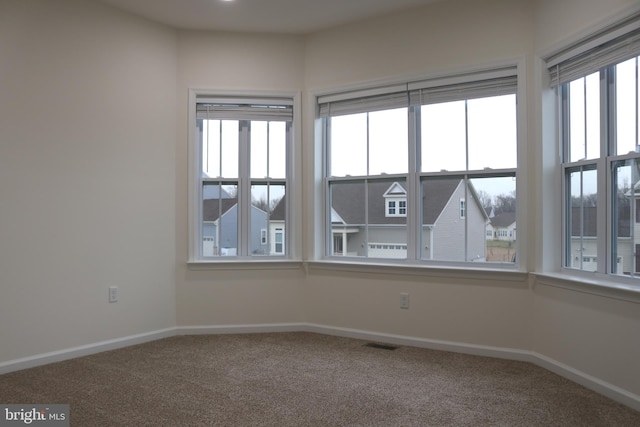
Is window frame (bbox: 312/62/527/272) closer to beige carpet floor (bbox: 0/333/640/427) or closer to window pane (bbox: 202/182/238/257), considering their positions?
beige carpet floor (bbox: 0/333/640/427)

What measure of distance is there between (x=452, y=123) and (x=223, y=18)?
2162 mm

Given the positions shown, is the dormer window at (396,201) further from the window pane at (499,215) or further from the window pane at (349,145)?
the window pane at (499,215)

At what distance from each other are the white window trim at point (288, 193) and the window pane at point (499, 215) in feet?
5.50

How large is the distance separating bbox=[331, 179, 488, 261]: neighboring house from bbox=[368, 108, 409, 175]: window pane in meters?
0.15

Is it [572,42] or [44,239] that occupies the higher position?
[572,42]

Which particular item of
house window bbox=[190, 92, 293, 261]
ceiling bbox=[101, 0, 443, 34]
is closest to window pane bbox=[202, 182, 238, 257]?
house window bbox=[190, 92, 293, 261]

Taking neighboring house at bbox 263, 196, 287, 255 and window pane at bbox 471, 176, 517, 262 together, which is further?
neighboring house at bbox 263, 196, 287, 255

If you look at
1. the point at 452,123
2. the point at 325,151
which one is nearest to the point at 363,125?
the point at 325,151

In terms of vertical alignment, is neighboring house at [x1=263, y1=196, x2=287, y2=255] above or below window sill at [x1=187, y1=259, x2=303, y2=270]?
above

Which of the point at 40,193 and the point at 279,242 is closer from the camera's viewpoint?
the point at 40,193

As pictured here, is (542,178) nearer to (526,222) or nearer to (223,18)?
(526,222)

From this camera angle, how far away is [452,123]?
4137 mm

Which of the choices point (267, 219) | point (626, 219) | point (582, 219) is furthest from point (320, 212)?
point (626, 219)

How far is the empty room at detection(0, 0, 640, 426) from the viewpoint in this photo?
3.06 metres
